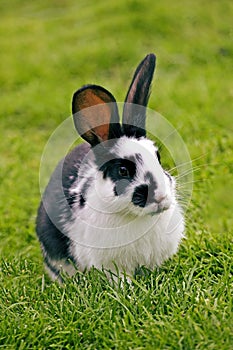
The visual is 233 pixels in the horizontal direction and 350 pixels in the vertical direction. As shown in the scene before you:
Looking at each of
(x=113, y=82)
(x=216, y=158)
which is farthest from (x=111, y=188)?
(x=113, y=82)

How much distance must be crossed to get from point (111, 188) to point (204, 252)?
1.05 metres

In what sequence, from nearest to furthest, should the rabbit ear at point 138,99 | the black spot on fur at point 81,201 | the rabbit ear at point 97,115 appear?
the rabbit ear at point 97,115, the rabbit ear at point 138,99, the black spot on fur at point 81,201

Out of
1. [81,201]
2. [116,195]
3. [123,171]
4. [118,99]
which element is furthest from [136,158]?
[118,99]

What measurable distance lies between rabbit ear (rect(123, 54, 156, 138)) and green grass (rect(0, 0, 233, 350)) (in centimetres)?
90

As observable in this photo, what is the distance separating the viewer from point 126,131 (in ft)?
12.1

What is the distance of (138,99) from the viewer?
3.75 m

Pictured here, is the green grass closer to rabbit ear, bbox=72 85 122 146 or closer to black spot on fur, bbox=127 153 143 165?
black spot on fur, bbox=127 153 143 165

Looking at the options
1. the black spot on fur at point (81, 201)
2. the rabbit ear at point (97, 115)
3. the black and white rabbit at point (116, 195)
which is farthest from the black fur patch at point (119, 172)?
the black spot on fur at point (81, 201)

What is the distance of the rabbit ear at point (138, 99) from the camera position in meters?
3.71

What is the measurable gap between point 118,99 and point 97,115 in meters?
4.61

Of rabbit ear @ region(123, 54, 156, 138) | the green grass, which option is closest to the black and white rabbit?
rabbit ear @ region(123, 54, 156, 138)

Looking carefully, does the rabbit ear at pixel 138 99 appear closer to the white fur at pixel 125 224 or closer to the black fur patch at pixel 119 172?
the white fur at pixel 125 224

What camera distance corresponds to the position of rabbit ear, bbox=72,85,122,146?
357 cm

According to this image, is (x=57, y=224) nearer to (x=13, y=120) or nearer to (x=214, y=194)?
(x=214, y=194)
